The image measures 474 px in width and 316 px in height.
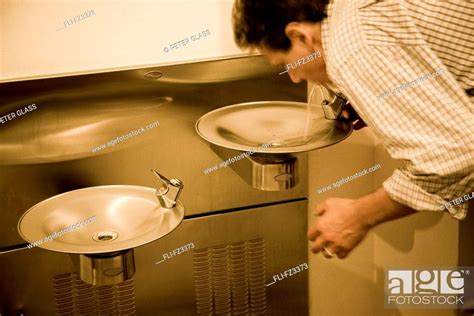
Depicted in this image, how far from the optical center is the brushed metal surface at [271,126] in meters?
1.82

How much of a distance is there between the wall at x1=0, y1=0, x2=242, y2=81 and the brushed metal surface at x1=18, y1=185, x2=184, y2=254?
1.08ft

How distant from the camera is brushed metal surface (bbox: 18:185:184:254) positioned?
1621 mm

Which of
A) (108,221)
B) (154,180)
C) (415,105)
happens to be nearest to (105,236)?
(108,221)

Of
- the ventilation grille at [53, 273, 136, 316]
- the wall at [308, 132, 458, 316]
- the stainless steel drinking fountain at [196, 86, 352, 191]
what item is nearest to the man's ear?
the stainless steel drinking fountain at [196, 86, 352, 191]

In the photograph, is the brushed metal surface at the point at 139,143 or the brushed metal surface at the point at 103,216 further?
the brushed metal surface at the point at 139,143

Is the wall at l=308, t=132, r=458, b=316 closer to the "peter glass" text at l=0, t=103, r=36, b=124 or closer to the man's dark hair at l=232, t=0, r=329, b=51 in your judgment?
the man's dark hair at l=232, t=0, r=329, b=51

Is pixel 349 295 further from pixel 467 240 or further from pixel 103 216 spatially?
pixel 103 216

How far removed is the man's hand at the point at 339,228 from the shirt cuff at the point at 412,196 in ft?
0.35

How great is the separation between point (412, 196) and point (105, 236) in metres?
0.72

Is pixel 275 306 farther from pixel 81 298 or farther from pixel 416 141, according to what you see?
pixel 416 141

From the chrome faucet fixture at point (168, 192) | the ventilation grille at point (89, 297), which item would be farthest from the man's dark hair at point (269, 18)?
the ventilation grille at point (89, 297)

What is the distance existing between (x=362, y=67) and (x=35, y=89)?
857 mm

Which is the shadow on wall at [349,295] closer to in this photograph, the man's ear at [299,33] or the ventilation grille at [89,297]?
the ventilation grille at [89,297]

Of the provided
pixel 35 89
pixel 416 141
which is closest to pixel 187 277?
pixel 35 89
